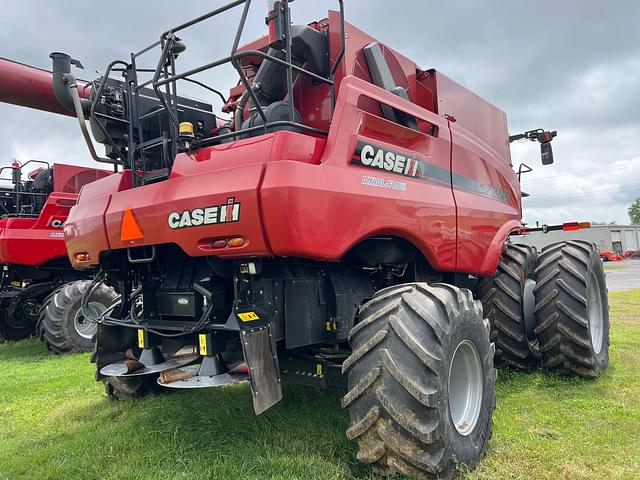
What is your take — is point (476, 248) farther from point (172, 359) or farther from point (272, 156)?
point (172, 359)

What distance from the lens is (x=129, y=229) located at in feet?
12.1

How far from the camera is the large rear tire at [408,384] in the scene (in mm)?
2902

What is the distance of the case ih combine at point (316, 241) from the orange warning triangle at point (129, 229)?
0.01m

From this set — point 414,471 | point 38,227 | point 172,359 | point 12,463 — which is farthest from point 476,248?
point 38,227

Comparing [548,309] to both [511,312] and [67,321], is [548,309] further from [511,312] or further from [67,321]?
[67,321]

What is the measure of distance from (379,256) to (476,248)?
114 cm

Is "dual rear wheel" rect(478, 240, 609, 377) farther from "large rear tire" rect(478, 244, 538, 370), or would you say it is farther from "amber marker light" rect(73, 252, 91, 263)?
"amber marker light" rect(73, 252, 91, 263)

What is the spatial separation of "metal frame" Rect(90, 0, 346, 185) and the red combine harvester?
5.12 meters

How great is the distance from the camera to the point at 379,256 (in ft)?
12.7

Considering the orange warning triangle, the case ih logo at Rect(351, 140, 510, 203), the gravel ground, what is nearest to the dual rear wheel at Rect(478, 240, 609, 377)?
the case ih logo at Rect(351, 140, 510, 203)

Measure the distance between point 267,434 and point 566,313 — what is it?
307 cm

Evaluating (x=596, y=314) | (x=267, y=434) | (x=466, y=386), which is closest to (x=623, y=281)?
(x=596, y=314)

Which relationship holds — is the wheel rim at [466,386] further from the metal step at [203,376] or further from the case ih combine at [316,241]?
the metal step at [203,376]

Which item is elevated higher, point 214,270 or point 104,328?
point 214,270
